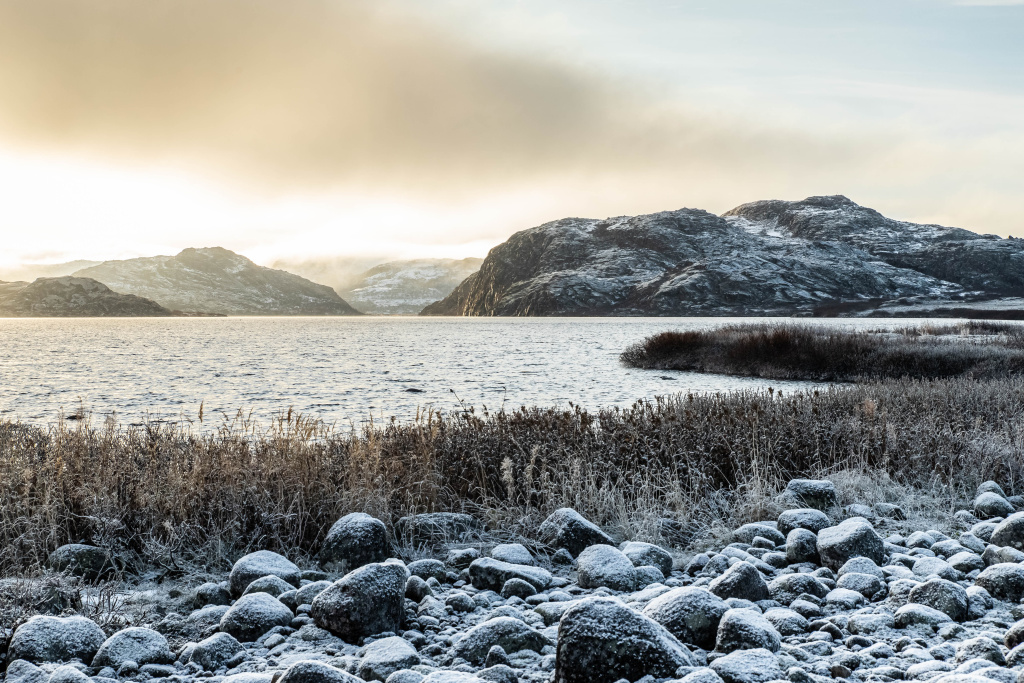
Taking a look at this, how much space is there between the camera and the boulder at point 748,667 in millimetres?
3488

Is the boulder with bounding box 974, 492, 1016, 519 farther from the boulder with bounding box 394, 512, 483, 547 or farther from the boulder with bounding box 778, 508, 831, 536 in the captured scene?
the boulder with bounding box 394, 512, 483, 547

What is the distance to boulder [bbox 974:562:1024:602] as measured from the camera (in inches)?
190

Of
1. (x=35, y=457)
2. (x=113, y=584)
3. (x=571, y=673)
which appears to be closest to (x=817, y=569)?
(x=571, y=673)

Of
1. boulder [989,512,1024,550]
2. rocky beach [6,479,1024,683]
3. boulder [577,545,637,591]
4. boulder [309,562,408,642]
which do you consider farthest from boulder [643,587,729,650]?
boulder [989,512,1024,550]

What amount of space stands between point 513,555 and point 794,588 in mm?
2573

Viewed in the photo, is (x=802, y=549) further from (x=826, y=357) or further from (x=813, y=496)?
(x=826, y=357)

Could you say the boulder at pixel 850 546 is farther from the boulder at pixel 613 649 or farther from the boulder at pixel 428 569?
the boulder at pixel 428 569

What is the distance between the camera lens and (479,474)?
Result: 9.54m

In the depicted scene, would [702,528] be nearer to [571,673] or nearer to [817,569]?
[817,569]

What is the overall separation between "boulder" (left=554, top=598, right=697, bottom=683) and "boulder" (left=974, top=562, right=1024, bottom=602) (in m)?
2.89

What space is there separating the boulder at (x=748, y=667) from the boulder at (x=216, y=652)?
10.4 feet

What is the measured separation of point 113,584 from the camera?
5.60m

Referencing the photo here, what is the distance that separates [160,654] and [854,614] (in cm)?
490

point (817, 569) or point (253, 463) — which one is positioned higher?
point (253, 463)
